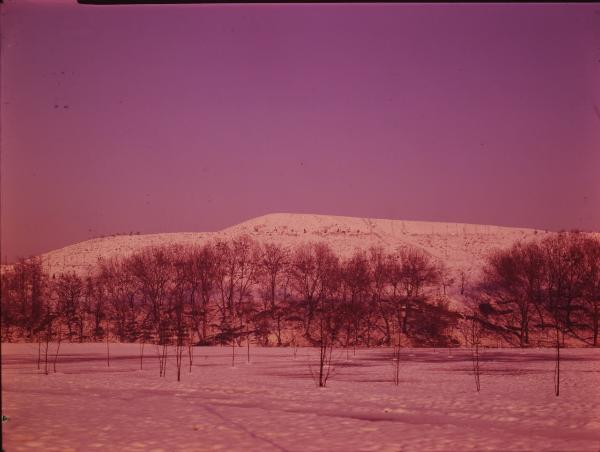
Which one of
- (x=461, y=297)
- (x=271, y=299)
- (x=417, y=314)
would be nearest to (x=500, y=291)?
(x=461, y=297)

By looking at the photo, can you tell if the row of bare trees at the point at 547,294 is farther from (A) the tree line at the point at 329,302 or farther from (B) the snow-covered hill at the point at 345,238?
(B) the snow-covered hill at the point at 345,238

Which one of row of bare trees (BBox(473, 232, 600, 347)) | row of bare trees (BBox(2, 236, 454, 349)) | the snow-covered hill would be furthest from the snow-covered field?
the snow-covered hill

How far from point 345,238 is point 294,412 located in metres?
84.8

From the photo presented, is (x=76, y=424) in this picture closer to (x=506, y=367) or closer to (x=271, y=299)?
(x=506, y=367)

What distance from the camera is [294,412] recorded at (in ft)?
38.2

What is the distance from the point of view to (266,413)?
11.5m

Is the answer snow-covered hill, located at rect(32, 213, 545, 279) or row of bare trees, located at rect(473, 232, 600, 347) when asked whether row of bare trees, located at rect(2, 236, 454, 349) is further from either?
snow-covered hill, located at rect(32, 213, 545, 279)

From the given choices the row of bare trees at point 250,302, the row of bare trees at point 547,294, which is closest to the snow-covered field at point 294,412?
the row of bare trees at point 250,302

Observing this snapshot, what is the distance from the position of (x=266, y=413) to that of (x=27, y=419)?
4326mm

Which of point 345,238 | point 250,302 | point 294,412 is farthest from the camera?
point 345,238

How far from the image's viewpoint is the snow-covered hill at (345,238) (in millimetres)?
82938

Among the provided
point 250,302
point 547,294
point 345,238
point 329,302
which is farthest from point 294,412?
point 345,238

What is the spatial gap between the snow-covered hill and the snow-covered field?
5226cm

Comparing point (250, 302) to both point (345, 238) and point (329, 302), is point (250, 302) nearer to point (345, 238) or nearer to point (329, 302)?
point (329, 302)
